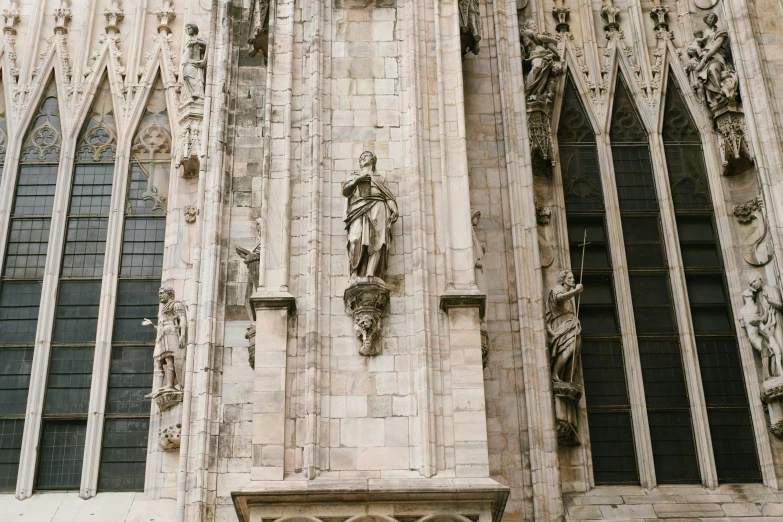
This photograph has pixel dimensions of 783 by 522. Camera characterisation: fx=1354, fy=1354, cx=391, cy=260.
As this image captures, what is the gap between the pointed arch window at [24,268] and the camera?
2302 cm

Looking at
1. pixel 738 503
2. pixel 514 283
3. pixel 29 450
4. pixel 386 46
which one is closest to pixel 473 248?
pixel 514 283

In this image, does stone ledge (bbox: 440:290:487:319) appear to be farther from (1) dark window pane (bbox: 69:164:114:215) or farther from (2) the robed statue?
(1) dark window pane (bbox: 69:164:114:215)

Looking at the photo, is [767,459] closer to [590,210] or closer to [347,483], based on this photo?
[590,210]

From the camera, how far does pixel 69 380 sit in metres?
23.3

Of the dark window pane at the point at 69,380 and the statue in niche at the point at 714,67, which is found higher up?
the statue in niche at the point at 714,67

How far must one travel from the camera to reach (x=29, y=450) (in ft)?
74.2

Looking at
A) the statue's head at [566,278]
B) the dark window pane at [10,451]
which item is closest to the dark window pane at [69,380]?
the dark window pane at [10,451]

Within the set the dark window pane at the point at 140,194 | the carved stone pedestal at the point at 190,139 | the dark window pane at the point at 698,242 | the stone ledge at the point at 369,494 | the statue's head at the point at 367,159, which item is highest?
the carved stone pedestal at the point at 190,139

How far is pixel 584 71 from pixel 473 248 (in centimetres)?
625

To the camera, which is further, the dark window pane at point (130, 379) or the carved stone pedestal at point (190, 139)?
the carved stone pedestal at point (190, 139)

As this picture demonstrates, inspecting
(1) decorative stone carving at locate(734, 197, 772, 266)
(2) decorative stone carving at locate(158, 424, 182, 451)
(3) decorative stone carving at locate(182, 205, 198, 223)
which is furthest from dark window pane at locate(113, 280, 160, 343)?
(1) decorative stone carving at locate(734, 197, 772, 266)

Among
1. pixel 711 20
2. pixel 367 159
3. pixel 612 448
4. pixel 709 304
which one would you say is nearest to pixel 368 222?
pixel 367 159

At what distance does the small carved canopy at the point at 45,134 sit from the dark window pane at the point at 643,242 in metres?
10.6

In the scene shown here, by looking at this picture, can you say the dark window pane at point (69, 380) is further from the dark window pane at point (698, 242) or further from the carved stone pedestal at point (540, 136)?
the dark window pane at point (698, 242)
